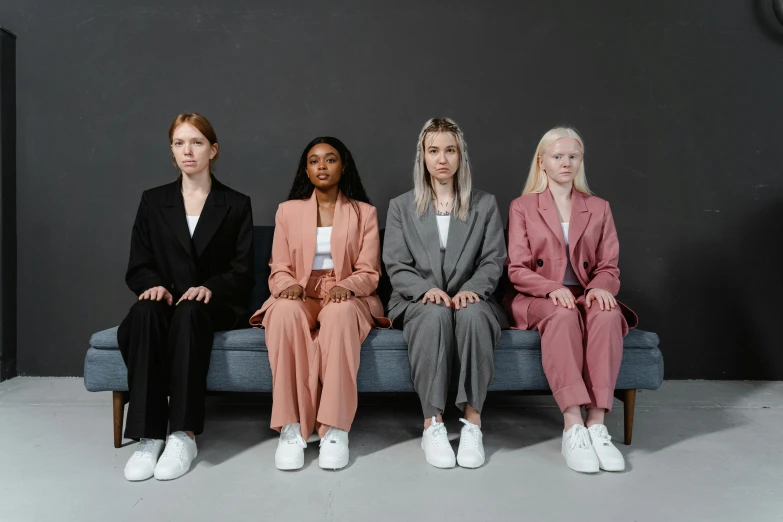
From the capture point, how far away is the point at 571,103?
3.27 meters

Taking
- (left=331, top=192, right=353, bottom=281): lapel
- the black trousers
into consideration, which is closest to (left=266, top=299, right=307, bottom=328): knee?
the black trousers

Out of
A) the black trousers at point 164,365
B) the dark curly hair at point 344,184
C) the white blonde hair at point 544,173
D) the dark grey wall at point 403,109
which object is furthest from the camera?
the dark grey wall at point 403,109

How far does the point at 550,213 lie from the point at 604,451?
104 cm

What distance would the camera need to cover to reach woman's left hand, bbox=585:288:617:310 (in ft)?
7.42

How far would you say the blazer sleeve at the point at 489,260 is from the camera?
2451mm

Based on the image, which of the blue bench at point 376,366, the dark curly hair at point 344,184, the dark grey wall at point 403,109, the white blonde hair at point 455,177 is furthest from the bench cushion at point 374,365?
the dark grey wall at point 403,109

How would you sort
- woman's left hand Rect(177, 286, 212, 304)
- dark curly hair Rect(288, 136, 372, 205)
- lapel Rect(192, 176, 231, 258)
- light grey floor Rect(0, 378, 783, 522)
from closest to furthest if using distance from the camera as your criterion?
light grey floor Rect(0, 378, 783, 522)
woman's left hand Rect(177, 286, 212, 304)
lapel Rect(192, 176, 231, 258)
dark curly hair Rect(288, 136, 372, 205)

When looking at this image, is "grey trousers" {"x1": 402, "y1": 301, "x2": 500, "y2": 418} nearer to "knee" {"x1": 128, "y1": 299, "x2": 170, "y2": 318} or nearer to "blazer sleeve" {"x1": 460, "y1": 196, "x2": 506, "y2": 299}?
"blazer sleeve" {"x1": 460, "y1": 196, "x2": 506, "y2": 299}

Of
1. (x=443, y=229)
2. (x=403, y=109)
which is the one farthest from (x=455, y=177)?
(x=403, y=109)

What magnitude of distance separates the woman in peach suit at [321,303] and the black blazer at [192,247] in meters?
0.15

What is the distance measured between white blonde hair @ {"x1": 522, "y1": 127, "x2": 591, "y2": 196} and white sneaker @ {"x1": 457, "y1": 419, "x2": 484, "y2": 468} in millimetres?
1175

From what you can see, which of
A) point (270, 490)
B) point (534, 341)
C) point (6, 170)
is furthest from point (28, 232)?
point (534, 341)

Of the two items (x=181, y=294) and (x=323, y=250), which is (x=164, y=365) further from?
(x=323, y=250)

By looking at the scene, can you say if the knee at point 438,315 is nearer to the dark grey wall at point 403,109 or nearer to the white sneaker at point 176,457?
the white sneaker at point 176,457
